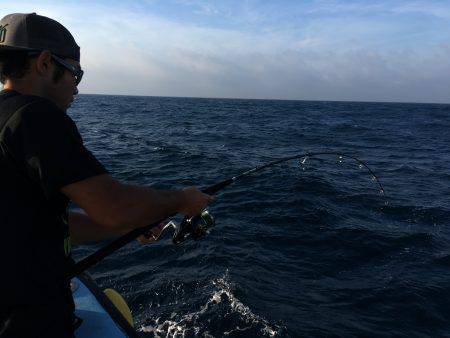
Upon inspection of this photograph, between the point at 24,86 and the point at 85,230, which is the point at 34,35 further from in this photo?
the point at 85,230

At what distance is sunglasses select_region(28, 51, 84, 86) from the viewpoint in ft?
5.86

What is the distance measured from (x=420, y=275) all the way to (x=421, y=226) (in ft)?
7.98

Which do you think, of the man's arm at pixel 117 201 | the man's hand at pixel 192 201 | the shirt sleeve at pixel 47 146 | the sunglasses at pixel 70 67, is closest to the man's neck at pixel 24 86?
the sunglasses at pixel 70 67

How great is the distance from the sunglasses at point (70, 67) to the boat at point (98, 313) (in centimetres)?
177

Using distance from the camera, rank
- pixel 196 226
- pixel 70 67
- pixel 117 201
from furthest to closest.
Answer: pixel 196 226 → pixel 70 67 → pixel 117 201

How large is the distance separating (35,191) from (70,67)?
607 millimetres

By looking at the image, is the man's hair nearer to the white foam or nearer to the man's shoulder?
the man's shoulder

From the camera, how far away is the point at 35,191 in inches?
65.6

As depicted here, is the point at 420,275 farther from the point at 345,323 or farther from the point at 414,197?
the point at 414,197

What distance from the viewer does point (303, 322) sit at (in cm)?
528

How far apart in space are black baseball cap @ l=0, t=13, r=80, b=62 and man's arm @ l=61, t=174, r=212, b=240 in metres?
0.66

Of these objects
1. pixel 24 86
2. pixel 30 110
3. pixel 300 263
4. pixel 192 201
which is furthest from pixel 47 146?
pixel 300 263

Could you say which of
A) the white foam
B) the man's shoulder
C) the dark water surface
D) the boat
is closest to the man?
the man's shoulder

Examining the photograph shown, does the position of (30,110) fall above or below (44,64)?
below
